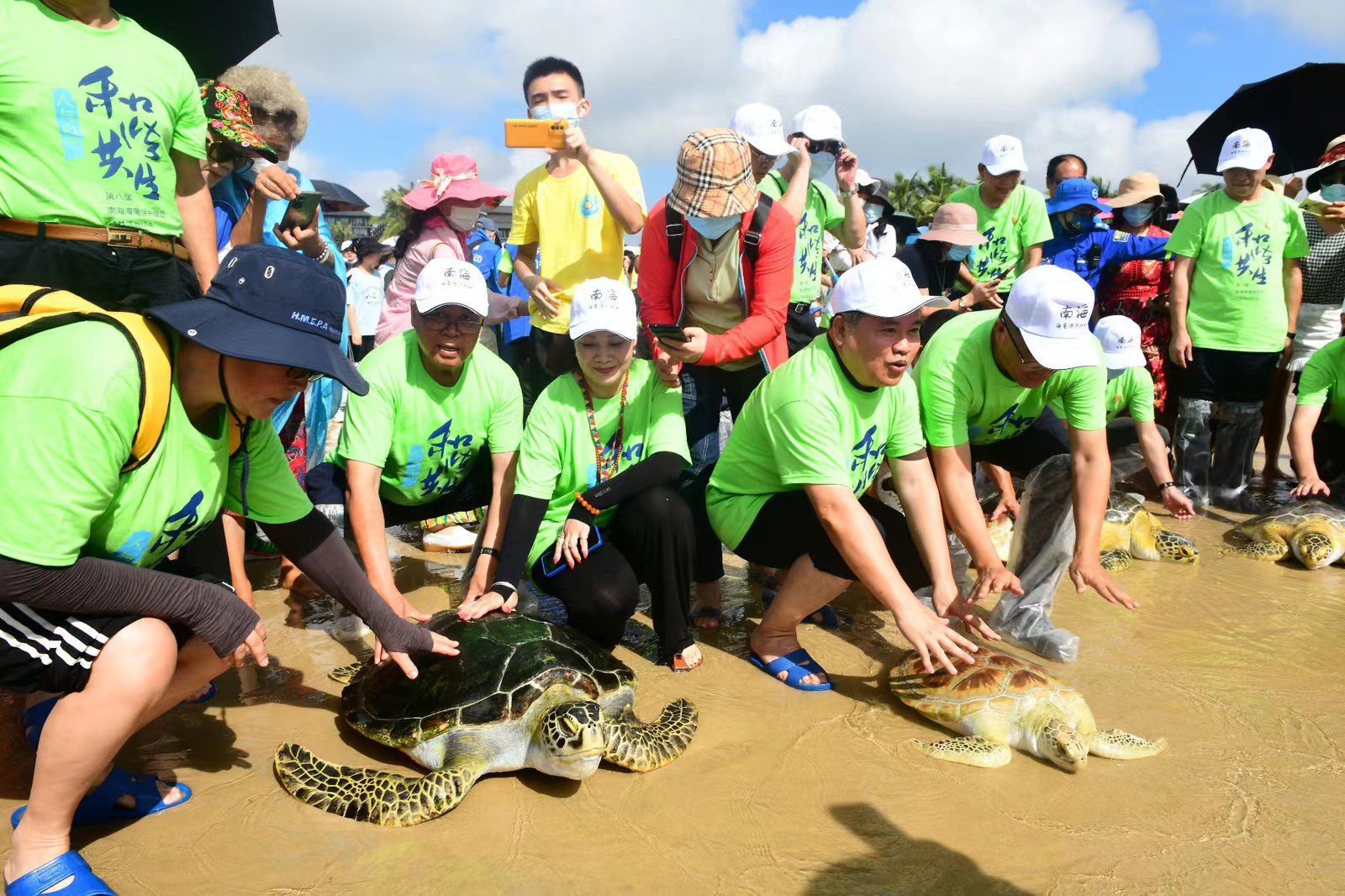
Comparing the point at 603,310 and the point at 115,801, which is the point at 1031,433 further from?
the point at 115,801

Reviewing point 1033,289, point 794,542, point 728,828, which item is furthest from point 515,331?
point 728,828

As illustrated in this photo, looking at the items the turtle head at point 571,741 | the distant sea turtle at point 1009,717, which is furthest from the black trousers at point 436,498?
the distant sea turtle at point 1009,717

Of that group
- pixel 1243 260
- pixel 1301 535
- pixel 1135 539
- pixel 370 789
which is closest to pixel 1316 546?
pixel 1301 535

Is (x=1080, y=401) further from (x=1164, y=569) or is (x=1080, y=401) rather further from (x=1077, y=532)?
(x=1164, y=569)

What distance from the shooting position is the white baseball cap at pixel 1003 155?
5.36 m

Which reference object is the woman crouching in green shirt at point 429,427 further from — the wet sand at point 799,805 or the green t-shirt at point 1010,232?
the green t-shirt at point 1010,232

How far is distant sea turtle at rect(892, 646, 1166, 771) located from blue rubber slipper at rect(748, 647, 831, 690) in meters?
0.33

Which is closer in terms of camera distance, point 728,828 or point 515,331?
point 728,828

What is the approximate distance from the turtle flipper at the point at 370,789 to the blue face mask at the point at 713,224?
2.23 meters

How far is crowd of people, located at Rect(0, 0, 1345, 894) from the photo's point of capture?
1.88 meters

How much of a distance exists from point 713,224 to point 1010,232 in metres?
2.71

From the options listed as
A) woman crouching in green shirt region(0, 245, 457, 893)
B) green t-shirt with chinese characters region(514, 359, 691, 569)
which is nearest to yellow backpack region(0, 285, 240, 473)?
woman crouching in green shirt region(0, 245, 457, 893)

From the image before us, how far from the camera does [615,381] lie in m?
3.35

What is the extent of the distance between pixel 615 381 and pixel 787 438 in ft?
2.47
